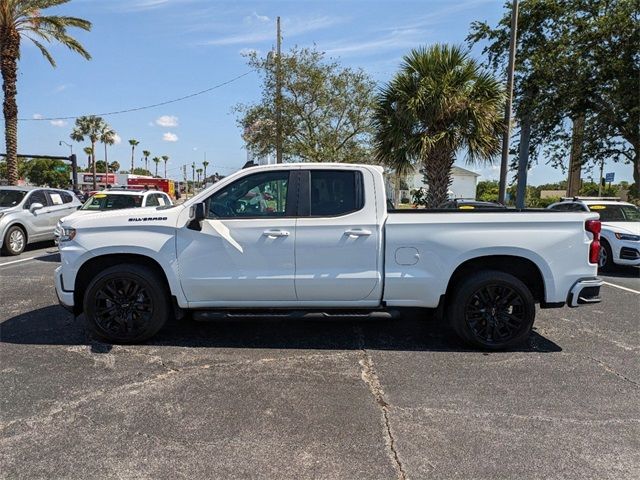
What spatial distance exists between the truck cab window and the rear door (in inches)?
11.4

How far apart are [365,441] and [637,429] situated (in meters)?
1.94

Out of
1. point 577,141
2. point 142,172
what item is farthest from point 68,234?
point 142,172

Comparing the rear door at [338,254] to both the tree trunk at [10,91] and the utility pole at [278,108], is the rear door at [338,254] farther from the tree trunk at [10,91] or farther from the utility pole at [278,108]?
the tree trunk at [10,91]

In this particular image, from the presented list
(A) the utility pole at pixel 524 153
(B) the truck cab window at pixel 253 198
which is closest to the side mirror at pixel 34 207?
(B) the truck cab window at pixel 253 198

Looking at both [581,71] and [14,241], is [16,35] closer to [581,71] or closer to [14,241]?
[14,241]

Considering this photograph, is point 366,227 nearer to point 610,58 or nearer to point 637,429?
point 637,429

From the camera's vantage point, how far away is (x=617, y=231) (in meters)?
10.2

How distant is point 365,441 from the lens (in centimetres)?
328

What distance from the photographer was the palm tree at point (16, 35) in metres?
20.2

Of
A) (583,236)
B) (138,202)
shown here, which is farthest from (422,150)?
(583,236)

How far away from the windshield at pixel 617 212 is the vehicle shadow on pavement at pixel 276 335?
699cm

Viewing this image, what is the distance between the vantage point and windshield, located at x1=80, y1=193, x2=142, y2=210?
1140 centimetres

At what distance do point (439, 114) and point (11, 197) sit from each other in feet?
36.3

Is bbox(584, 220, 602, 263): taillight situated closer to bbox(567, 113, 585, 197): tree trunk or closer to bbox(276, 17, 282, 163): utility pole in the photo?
bbox(276, 17, 282, 163): utility pole
